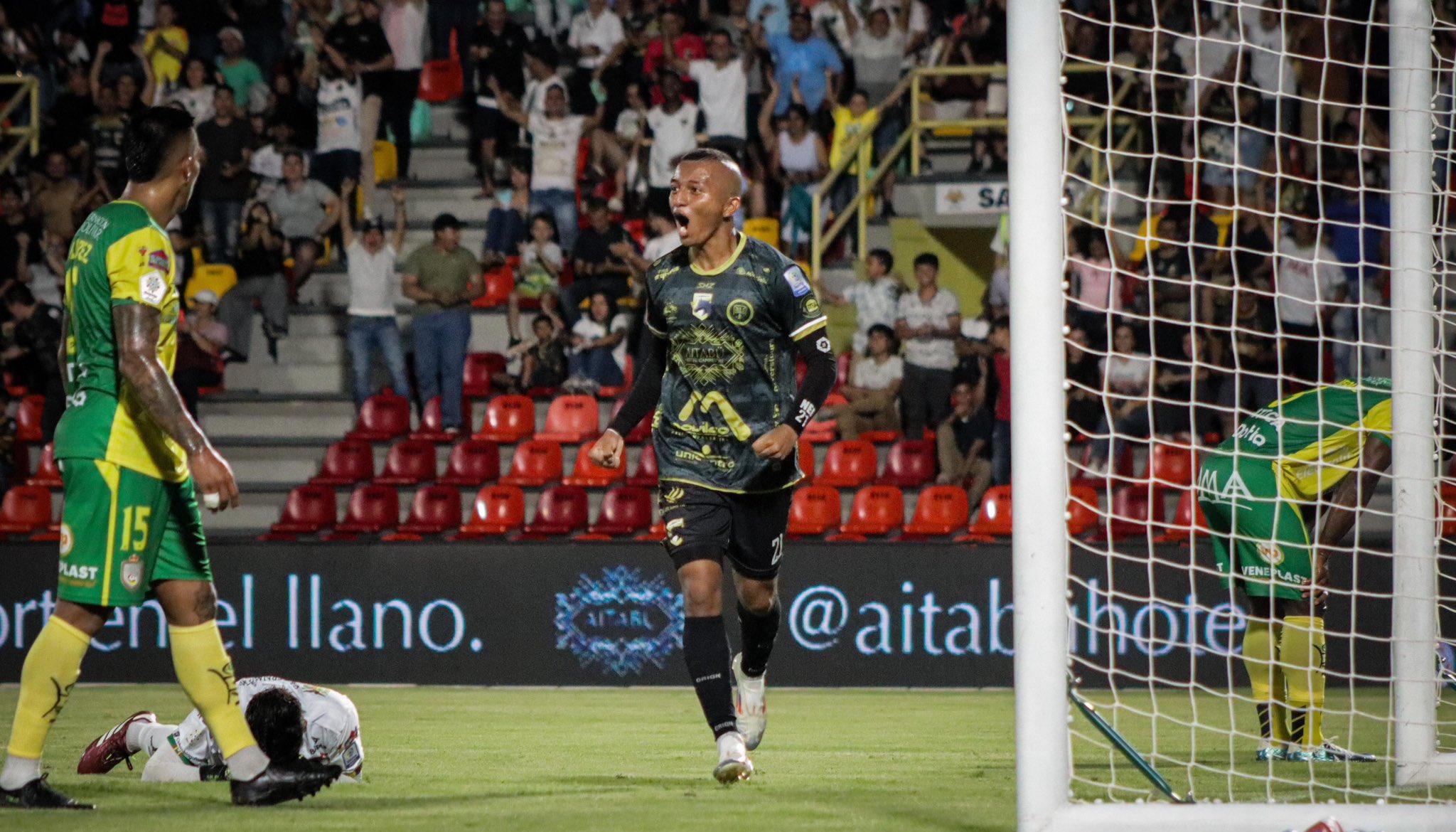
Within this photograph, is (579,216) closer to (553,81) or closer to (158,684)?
(553,81)

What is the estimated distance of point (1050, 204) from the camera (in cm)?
482

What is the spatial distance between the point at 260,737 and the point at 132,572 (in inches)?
32.5

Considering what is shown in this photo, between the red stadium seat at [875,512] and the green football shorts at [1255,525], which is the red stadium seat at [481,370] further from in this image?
the green football shorts at [1255,525]

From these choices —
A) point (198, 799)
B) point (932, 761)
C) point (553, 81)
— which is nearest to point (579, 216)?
point (553, 81)

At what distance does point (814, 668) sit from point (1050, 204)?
761cm

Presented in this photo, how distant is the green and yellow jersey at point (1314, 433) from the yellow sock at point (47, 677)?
4.37 meters

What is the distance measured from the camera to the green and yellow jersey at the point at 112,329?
5211 mm

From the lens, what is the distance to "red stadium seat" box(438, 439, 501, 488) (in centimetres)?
1462

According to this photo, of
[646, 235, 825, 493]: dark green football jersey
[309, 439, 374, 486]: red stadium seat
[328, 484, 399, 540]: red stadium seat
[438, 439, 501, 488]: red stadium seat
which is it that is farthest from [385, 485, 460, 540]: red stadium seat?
[646, 235, 825, 493]: dark green football jersey

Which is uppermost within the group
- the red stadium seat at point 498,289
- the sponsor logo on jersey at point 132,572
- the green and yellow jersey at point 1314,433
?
the red stadium seat at point 498,289

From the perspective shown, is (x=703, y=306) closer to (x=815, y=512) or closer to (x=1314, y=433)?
(x=1314, y=433)

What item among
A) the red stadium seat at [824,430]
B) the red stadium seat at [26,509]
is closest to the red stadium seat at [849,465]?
the red stadium seat at [824,430]

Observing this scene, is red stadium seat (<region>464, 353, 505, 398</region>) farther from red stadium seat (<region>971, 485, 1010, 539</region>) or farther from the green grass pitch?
the green grass pitch

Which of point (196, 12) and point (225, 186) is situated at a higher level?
point (196, 12)
